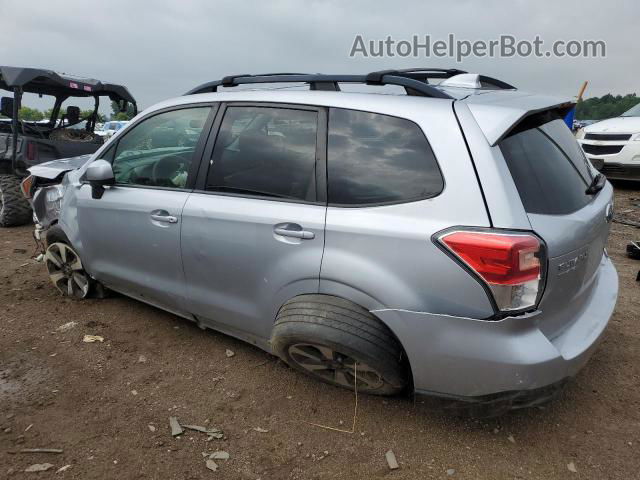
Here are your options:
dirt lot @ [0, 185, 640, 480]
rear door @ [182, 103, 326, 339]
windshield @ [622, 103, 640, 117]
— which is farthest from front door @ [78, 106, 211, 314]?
windshield @ [622, 103, 640, 117]

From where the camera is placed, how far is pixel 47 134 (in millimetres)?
7520

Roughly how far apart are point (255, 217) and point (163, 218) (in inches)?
28.8

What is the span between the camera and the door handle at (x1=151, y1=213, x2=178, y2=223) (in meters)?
2.81

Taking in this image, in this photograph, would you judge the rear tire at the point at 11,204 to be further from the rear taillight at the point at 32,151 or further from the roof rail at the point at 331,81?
the roof rail at the point at 331,81

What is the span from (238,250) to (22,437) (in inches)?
53.9

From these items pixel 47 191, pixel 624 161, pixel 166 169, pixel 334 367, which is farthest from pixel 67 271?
pixel 624 161

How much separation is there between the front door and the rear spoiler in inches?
61.4

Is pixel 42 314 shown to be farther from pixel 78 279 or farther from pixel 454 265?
pixel 454 265

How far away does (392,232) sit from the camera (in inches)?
80.0

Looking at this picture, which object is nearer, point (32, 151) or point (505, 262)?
point (505, 262)

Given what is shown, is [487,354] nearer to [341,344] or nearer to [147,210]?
[341,344]

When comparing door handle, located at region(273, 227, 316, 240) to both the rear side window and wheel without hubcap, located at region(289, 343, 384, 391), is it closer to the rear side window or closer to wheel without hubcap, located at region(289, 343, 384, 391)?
the rear side window

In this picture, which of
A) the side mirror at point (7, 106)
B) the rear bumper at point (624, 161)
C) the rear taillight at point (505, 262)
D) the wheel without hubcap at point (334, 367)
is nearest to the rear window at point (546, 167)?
the rear taillight at point (505, 262)

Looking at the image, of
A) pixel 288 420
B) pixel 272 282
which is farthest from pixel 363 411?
pixel 272 282
